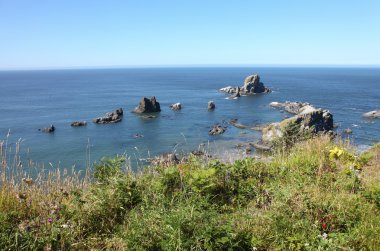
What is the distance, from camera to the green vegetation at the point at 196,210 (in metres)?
4.47

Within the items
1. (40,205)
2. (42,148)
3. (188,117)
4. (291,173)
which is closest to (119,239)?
(40,205)

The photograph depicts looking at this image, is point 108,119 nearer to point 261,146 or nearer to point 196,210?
point 261,146

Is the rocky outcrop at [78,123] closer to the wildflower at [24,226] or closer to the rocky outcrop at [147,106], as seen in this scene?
the rocky outcrop at [147,106]

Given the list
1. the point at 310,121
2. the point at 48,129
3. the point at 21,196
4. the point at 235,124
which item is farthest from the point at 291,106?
the point at 21,196

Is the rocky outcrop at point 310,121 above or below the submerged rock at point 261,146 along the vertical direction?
above

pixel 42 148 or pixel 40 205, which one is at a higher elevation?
pixel 40 205

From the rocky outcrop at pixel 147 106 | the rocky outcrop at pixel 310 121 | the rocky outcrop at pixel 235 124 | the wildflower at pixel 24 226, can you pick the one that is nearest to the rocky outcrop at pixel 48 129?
the rocky outcrop at pixel 147 106

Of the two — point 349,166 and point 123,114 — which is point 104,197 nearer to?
point 349,166

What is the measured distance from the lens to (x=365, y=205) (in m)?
5.45

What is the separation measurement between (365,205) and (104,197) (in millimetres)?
4713

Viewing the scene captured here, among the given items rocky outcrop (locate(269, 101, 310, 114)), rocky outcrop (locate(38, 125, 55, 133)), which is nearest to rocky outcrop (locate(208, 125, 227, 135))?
rocky outcrop (locate(269, 101, 310, 114))

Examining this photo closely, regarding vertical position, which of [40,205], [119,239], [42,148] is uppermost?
[40,205]

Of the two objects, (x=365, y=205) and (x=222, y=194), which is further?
(x=222, y=194)

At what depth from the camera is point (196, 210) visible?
536 centimetres
